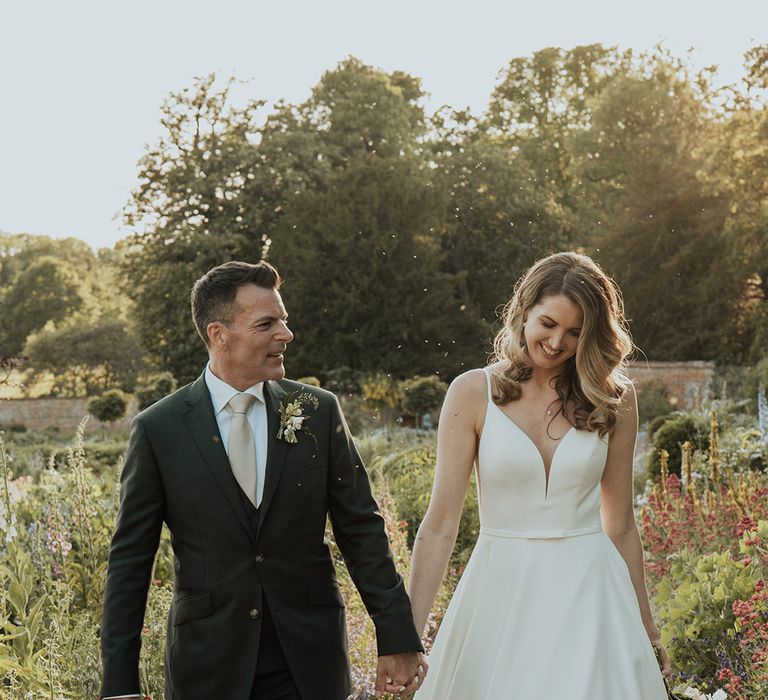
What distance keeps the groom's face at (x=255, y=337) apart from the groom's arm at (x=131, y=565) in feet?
1.00

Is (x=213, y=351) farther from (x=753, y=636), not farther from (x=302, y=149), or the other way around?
(x=302, y=149)

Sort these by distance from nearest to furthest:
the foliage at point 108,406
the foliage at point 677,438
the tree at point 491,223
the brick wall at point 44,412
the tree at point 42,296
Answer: the foliage at point 677,438, the foliage at point 108,406, the brick wall at point 44,412, the tree at point 491,223, the tree at point 42,296

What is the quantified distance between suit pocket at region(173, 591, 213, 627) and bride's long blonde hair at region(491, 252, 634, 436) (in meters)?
1.00

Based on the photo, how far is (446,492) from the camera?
3.15 m

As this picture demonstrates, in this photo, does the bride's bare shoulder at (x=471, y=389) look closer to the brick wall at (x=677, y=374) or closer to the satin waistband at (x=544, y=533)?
the satin waistband at (x=544, y=533)

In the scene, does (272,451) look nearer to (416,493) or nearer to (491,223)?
(416,493)

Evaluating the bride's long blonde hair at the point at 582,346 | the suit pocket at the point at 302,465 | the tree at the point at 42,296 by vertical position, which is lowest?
the suit pocket at the point at 302,465

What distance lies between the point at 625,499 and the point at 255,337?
1.20 m

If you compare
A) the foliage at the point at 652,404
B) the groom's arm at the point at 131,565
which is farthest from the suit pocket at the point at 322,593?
the foliage at the point at 652,404

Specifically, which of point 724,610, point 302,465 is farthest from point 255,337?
point 724,610

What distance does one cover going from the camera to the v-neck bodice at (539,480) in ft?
10.3

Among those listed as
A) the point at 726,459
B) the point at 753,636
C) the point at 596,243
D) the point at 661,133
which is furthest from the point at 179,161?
the point at 753,636

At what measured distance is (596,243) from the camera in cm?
2719

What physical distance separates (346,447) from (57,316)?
38679mm
